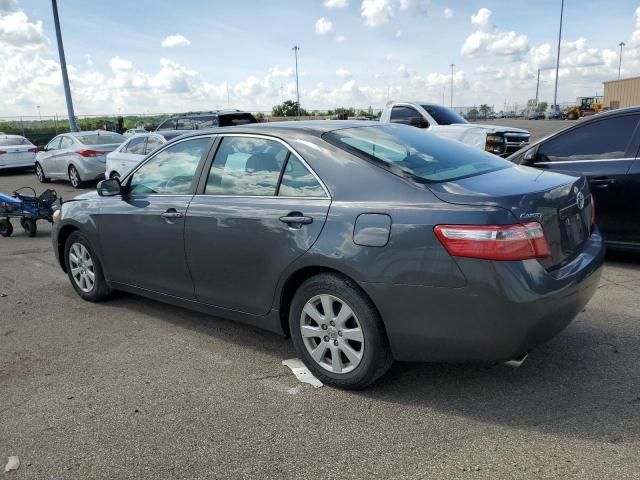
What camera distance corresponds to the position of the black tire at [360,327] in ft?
10.5

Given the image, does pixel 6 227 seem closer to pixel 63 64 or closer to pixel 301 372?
pixel 301 372

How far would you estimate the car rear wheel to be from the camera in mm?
15186

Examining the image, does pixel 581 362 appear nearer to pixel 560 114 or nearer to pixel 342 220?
pixel 342 220

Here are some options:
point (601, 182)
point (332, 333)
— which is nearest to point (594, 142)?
point (601, 182)

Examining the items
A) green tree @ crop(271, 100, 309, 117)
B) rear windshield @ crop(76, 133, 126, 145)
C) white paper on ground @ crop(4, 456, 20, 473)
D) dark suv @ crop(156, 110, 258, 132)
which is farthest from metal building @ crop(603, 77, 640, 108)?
white paper on ground @ crop(4, 456, 20, 473)

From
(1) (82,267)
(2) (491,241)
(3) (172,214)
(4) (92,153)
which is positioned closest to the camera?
(2) (491,241)

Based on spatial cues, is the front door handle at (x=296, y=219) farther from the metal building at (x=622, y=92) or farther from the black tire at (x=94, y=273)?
the metal building at (x=622, y=92)

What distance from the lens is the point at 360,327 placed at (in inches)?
128

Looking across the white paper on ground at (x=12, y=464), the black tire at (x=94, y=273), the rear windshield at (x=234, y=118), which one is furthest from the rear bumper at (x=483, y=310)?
the rear windshield at (x=234, y=118)

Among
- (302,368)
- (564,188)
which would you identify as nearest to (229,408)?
(302,368)

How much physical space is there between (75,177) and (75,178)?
0.03 m

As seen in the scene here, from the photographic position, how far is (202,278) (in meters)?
4.10

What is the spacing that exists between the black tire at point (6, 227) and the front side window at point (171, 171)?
5.74 metres

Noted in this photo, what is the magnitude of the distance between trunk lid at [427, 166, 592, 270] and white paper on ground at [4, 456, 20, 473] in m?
2.60
